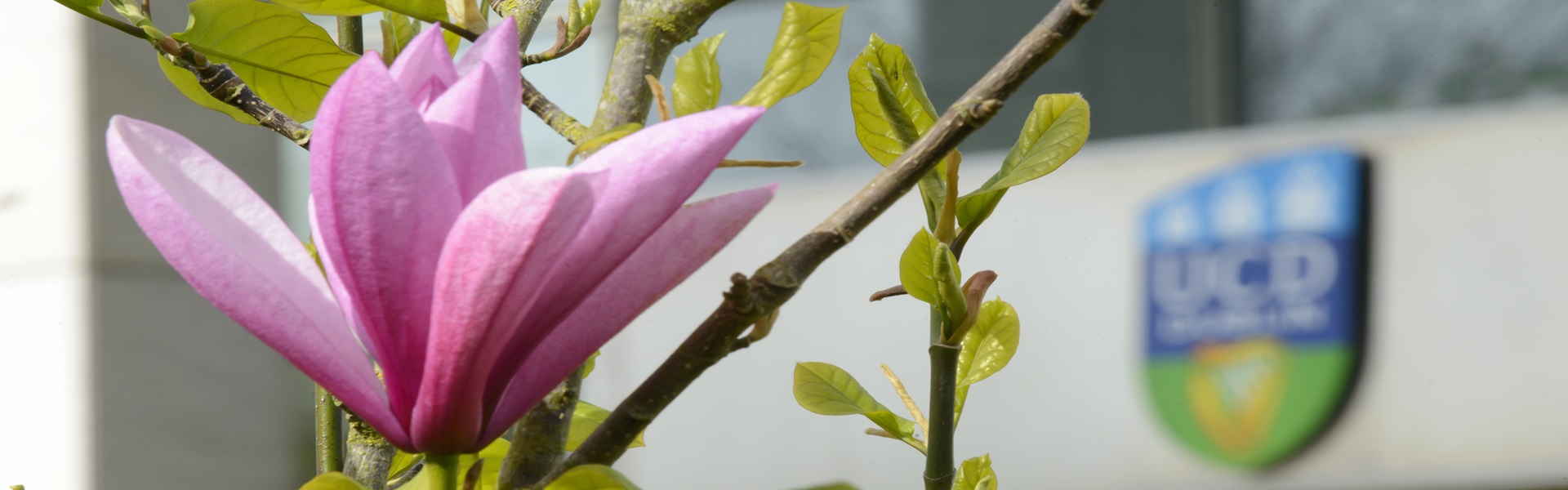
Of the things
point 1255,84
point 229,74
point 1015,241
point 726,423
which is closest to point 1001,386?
point 1015,241

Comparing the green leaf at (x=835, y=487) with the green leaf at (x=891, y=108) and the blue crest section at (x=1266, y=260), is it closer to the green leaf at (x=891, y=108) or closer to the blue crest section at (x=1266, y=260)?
the green leaf at (x=891, y=108)

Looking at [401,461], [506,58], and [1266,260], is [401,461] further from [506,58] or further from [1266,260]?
[1266,260]

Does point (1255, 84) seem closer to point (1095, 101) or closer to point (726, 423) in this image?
point (1095, 101)

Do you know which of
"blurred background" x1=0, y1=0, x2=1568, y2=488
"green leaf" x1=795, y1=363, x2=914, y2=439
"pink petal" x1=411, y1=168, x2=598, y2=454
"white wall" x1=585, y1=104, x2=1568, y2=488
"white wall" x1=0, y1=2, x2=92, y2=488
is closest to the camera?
"pink petal" x1=411, y1=168, x2=598, y2=454

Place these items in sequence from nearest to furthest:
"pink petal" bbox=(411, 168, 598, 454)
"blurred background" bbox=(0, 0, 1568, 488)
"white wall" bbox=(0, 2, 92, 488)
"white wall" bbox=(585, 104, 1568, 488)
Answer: "pink petal" bbox=(411, 168, 598, 454), "white wall" bbox=(0, 2, 92, 488), "blurred background" bbox=(0, 0, 1568, 488), "white wall" bbox=(585, 104, 1568, 488)

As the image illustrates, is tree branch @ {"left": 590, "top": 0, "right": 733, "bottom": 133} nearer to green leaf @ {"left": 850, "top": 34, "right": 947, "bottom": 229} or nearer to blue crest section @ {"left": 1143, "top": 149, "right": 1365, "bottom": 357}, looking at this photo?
green leaf @ {"left": 850, "top": 34, "right": 947, "bottom": 229}

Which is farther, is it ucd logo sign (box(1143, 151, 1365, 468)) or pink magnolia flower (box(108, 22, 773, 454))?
ucd logo sign (box(1143, 151, 1365, 468))

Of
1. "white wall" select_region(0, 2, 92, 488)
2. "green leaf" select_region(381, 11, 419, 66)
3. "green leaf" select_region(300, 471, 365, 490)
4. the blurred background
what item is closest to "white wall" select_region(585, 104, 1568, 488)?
the blurred background
